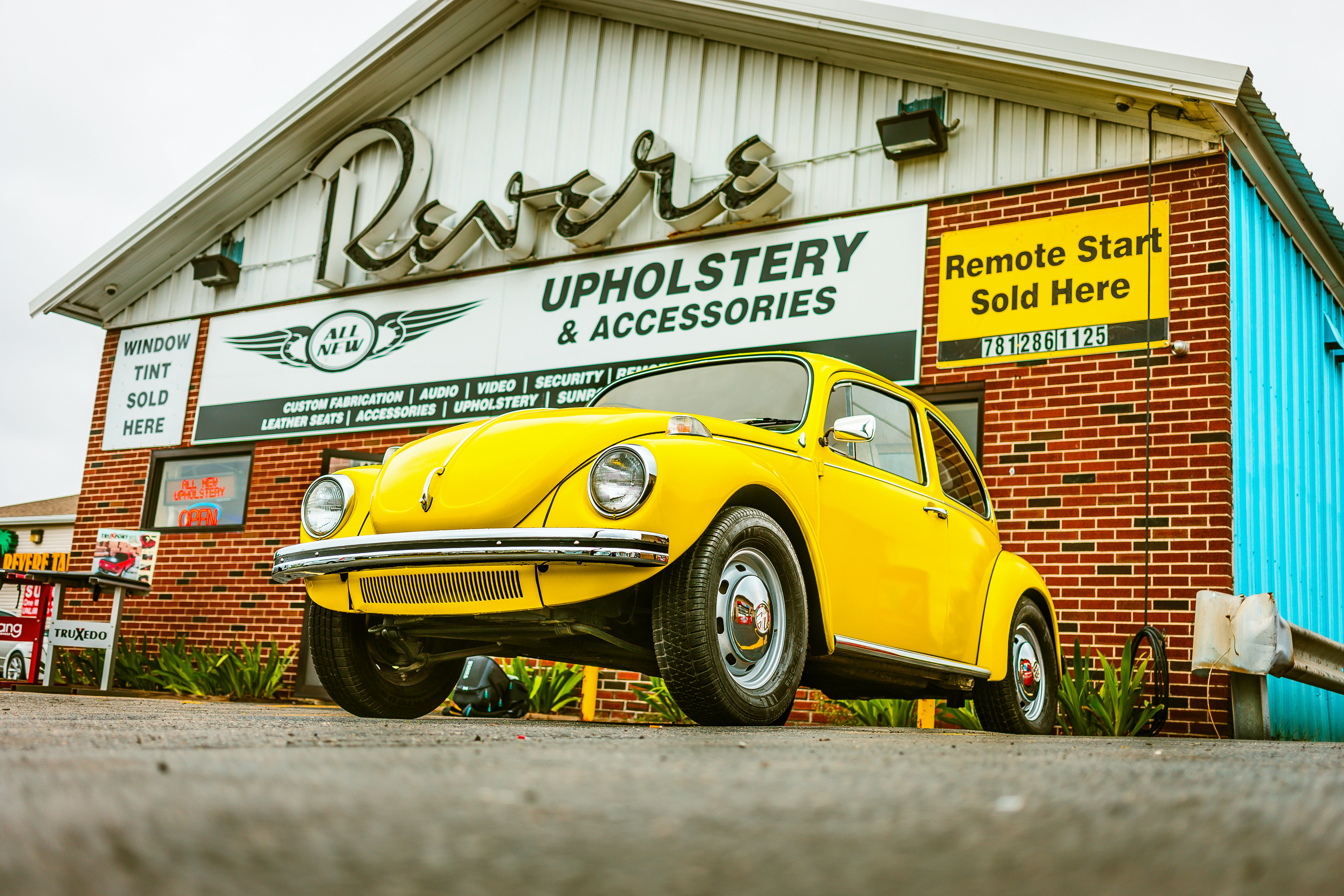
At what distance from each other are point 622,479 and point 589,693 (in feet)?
16.0

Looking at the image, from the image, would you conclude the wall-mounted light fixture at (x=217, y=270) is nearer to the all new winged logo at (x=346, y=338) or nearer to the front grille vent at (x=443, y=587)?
the all new winged logo at (x=346, y=338)

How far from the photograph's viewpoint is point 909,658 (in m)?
4.95

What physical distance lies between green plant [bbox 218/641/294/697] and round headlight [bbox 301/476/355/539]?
20.4ft

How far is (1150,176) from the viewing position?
26.2ft

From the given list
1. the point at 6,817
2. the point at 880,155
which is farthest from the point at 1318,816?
the point at 880,155

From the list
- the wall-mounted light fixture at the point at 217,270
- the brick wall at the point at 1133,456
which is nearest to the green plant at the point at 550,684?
the brick wall at the point at 1133,456

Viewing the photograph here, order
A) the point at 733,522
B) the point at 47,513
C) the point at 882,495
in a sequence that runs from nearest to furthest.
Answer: the point at 733,522 < the point at 882,495 < the point at 47,513

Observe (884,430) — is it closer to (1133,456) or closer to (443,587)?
(443,587)

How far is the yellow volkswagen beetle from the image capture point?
3.77 meters

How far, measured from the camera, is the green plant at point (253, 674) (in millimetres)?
10188

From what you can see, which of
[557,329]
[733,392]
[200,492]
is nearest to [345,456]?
[557,329]

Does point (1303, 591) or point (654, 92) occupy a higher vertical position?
point (654, 92)

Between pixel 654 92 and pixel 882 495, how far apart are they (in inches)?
261

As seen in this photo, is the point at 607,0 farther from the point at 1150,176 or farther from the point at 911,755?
the point at 911,755
